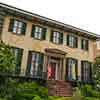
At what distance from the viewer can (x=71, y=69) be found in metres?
19.9

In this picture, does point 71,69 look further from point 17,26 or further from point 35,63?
point 17,26

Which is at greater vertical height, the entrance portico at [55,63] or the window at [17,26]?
the window at [17,26]

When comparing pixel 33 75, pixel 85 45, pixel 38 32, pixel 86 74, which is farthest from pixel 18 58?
pixel 85 45

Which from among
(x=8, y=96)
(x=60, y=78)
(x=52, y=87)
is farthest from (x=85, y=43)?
(x=8, y=96)

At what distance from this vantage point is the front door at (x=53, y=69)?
19.3 meters

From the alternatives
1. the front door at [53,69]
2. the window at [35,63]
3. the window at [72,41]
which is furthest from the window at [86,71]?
the window at [35,63]

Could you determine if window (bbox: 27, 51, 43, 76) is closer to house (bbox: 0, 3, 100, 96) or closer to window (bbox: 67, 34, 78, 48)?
→ house (bbox: 0, 3, 100, 96)

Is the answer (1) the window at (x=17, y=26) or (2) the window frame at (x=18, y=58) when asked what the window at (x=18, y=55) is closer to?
(2) the window frame at (x=18, y=58)

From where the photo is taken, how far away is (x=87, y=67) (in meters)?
21.3

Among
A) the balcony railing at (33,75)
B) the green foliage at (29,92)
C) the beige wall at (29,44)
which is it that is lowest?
the green foliage at (29,92)

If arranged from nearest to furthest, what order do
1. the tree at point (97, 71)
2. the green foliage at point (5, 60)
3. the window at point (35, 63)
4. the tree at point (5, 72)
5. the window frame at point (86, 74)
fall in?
the tree at point (5, 72) → the green foliage at point (5, 60) → the window at point (35, 63) → the tree at point (97, 71) → the window frame at point (86, 74)

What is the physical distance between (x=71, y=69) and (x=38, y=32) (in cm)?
538

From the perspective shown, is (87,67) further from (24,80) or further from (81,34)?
(24,80)

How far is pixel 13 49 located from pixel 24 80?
2.95m
